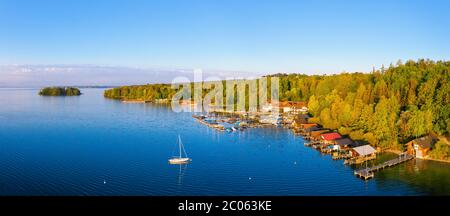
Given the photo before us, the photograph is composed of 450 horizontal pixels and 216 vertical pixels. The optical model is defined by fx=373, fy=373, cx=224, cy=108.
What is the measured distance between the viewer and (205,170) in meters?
14.0

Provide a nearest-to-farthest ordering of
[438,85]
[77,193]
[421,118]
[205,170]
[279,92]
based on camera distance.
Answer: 1. [77,193]
2. [205,170]
3. [421,118]
4. [438,85]
5. [279,92]

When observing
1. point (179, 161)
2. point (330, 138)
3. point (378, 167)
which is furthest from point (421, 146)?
point (179, 161)

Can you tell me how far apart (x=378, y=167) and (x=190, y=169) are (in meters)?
7.02

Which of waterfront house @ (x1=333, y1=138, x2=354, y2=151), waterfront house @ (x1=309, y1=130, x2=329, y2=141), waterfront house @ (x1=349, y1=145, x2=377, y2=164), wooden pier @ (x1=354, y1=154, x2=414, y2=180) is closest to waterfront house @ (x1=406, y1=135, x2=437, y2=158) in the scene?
wooden pier @ (x1=354, y1=154, x2=414, y2=180)

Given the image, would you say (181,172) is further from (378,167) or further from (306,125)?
(306,125)

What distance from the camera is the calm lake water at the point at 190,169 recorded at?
11836 millimetres

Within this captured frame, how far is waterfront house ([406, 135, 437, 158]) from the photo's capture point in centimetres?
1517

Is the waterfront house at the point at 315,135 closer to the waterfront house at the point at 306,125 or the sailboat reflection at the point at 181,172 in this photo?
the waterfront house at the point at 306,125

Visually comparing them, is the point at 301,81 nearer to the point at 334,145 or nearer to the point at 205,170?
the point at 334,145

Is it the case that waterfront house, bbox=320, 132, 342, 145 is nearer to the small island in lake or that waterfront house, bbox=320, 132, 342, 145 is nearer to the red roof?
the red roof

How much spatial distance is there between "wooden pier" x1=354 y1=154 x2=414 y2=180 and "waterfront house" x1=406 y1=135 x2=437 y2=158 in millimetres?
337

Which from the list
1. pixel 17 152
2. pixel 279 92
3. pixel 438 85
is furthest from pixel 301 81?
pixel 17 152

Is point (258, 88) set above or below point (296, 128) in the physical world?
above
